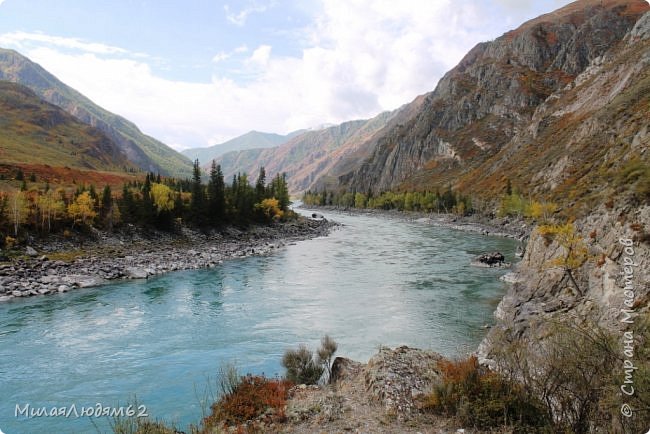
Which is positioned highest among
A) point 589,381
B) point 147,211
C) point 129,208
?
point 129,208

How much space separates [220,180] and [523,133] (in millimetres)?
126371

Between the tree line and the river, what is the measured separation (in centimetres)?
2128

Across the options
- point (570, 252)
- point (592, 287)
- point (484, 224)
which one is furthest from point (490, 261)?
point (484, 224)

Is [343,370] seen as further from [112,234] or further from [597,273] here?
[112,234]

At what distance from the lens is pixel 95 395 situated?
17891 millimetres

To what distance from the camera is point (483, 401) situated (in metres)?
11.5

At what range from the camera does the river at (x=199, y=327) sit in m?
18.2

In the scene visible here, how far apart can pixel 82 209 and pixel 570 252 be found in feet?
194

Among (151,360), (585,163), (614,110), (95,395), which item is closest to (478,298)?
(151,360)

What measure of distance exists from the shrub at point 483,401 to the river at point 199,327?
31.9 ft

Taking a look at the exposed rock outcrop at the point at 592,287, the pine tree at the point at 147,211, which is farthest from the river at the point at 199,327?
the pine tree at the point at 147,211

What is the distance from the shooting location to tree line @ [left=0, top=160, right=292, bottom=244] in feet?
166

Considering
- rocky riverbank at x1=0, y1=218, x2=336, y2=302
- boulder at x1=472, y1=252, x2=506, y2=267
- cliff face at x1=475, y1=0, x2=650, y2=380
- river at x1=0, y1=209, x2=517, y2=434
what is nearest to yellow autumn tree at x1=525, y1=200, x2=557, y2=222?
cliff face at x1=475, y1=0, x2=650, y2=380

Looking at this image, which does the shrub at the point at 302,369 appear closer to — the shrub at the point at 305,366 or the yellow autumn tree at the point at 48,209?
the shrub at the point at 305,366
